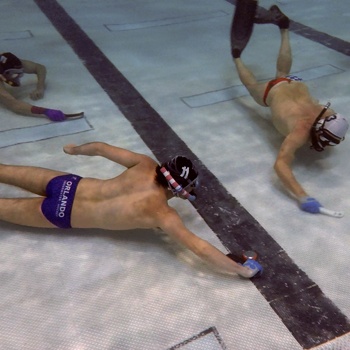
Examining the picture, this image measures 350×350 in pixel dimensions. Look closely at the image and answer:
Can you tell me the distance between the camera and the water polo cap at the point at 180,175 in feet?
7.79

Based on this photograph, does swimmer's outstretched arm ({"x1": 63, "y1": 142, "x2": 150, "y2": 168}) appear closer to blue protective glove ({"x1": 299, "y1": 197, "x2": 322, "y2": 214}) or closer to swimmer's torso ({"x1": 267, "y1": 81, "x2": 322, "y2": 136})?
blue protective glove ({"x1": 299, "y1": 197, "x2": 322, "y2": 214})

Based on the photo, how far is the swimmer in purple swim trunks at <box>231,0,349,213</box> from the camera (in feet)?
10.1

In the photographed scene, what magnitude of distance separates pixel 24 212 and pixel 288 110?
2.26 metres

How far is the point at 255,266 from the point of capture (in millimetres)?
2439

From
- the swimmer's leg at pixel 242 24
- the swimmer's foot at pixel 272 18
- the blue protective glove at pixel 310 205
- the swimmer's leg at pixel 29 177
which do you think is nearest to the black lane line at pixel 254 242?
the blue protective glove at pixel 310 205

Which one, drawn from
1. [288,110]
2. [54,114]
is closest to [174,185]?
[288,110]

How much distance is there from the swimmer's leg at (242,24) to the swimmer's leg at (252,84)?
162 millimetres

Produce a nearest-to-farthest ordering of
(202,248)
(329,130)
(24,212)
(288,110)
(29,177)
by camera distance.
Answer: (202,248)
(24,212)
(29,177)
(329,130)
(288,110)

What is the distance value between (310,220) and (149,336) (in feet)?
4.55

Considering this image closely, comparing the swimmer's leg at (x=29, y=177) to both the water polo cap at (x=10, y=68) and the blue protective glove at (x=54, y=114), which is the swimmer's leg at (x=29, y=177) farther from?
the water polo cap at (x=10, y=68)

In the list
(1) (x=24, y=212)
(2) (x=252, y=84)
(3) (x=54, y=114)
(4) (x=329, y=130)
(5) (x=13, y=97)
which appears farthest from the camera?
(2) (x=252, y=84)

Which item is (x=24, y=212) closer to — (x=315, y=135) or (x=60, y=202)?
(x=60, y=202)

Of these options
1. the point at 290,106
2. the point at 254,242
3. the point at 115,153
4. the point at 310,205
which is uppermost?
the point at 290,106

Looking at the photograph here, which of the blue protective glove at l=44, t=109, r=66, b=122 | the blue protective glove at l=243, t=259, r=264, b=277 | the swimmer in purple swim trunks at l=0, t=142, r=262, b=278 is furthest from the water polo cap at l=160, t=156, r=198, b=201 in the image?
the blue protective glove at l=44, t=109, r=66, b=122
